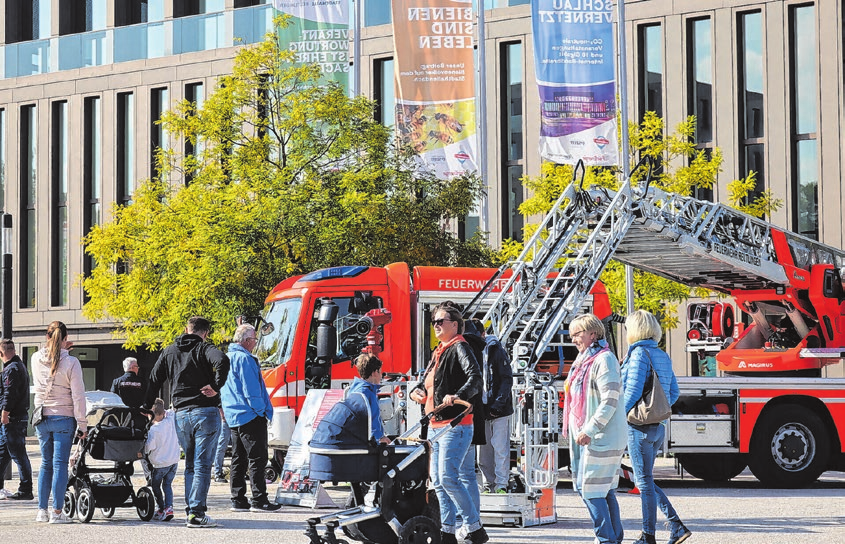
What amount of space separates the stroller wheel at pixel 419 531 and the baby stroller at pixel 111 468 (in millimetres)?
3823

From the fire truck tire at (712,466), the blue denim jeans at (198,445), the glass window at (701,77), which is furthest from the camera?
the glass window at (701,77)

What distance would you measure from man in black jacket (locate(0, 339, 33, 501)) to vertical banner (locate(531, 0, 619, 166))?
1350cm

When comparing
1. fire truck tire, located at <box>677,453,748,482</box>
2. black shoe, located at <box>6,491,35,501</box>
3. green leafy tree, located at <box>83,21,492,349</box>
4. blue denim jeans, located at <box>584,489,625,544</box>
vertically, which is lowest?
fire truck tire, located at <box>677,453,748,482</box>

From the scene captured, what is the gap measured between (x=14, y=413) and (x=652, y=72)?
2312 centimetres

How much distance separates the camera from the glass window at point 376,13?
38625 mm

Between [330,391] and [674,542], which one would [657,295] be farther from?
[674,542]

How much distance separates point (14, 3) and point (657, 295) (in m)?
25.3

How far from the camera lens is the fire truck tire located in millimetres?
18781

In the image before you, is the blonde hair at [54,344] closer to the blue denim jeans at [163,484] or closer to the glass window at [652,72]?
the blue denim jeans at [163,484]

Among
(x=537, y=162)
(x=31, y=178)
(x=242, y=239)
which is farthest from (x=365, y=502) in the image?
(x=31, y=178)

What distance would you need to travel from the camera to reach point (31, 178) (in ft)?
143

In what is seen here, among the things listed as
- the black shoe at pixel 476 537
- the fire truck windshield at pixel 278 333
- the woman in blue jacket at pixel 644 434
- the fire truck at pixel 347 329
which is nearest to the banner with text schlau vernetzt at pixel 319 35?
the fire truck windshield at pixel 278 333

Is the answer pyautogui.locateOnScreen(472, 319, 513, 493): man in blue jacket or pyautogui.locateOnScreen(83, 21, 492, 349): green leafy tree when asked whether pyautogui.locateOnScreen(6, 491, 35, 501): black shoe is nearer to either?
pyautogui.locateOnScreen(472, 319, 513, 493): man in blue jacket

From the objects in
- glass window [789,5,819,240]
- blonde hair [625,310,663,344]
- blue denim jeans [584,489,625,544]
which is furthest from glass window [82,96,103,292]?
blue denim jeans [584,489,625,544]
